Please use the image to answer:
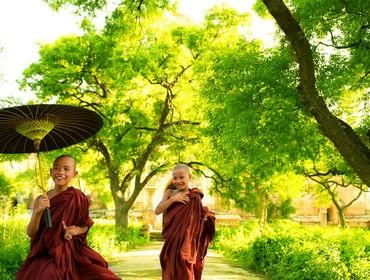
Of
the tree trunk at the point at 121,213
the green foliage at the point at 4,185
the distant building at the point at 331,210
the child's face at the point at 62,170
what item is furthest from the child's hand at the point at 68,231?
the green foliage at the point at 4,185

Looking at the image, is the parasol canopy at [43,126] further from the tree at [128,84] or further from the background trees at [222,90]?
the tree at [128,84]

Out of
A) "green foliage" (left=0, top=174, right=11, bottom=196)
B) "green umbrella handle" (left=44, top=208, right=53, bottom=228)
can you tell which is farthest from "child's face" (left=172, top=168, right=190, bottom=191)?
"green foliage" (left=0, top=174, right=11, bottom=196)

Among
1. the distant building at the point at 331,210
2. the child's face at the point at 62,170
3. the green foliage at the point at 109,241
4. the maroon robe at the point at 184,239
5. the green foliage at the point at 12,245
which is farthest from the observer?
the distant building at the point at 331,210

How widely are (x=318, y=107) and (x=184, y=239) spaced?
12.3 feet

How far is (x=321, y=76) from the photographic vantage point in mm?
11500

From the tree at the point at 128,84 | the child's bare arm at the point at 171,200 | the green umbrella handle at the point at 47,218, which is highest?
the tree at the point at 128,84

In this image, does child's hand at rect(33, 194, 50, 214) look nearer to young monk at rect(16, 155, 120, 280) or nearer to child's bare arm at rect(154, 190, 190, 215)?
young monk at rect(16, 155, 120, 280)

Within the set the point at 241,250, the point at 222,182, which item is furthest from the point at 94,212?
the point at 241,250

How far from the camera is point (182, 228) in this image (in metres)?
6.85

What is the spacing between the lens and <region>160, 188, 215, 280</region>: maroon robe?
673cm

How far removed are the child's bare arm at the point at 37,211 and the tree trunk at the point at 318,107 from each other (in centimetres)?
494

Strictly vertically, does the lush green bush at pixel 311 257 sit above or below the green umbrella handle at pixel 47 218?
below

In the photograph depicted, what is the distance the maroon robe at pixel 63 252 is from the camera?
493cm

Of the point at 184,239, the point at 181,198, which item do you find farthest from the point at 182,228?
the point at 181,198
